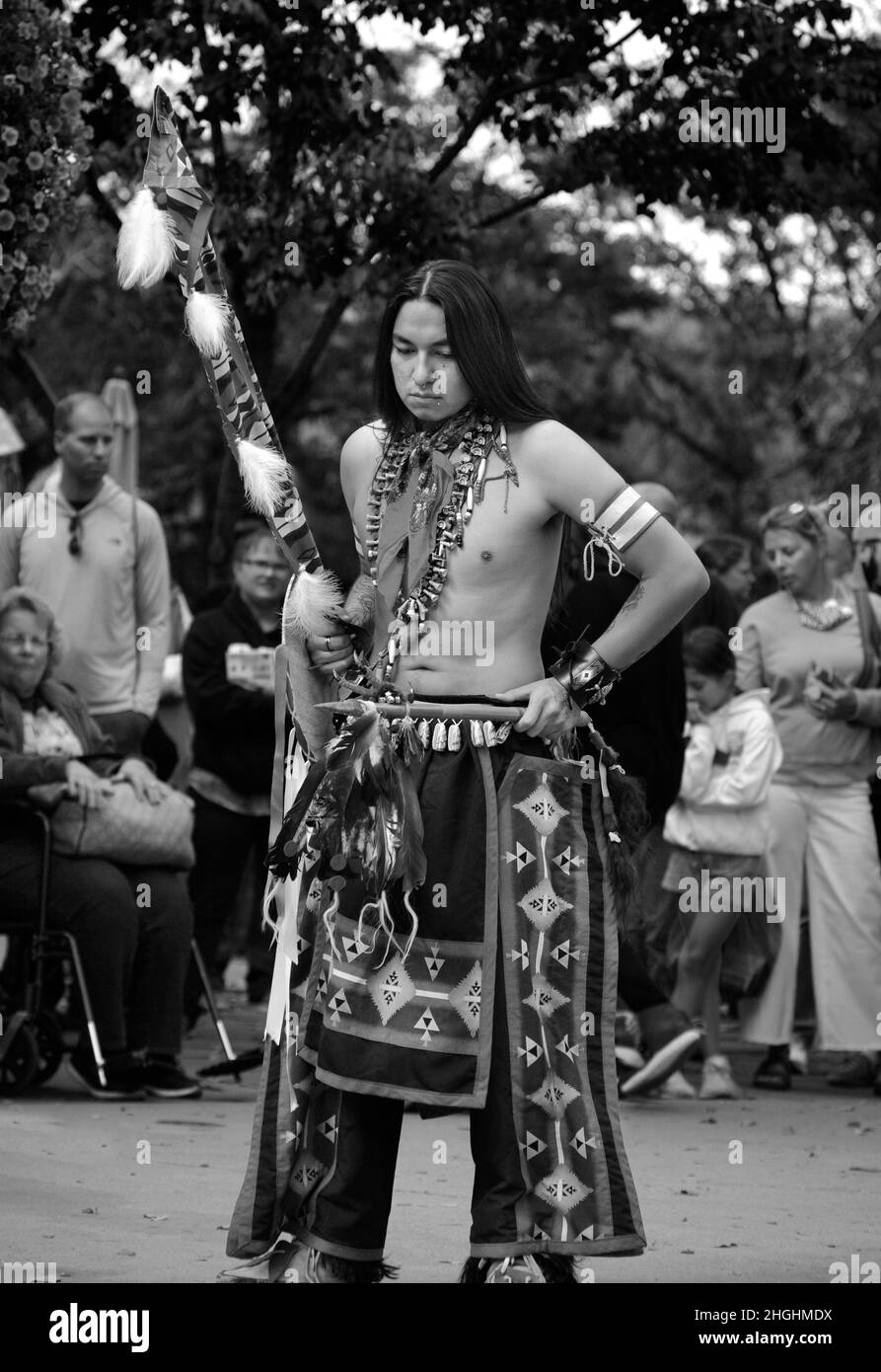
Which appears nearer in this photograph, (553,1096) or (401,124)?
(553,1096)

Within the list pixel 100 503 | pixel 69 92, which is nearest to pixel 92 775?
pixel 100 503

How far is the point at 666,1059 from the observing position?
7609 mm

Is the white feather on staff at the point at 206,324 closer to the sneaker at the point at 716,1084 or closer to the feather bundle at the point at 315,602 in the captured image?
the feather bundle at the point at 315,602

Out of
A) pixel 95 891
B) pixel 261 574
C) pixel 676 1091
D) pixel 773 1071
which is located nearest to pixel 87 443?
pixel 261 574

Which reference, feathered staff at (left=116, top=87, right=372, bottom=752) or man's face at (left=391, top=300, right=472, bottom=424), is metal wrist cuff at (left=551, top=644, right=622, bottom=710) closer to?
feathered staff at (left=116, top=87, right=372, bottom=752)

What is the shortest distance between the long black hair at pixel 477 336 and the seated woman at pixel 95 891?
354cm

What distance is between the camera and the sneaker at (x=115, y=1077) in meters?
7.58

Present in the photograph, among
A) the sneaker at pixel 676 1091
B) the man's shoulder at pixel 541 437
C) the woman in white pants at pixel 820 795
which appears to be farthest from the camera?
the woman in white pants at pixel 820 795

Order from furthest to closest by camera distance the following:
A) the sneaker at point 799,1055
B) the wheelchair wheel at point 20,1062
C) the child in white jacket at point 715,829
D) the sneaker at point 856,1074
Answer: the sneaker at point 799,1055, the sneaker at point 856,1074, the child in white jacket at point 715,829, the wheelchair wheel at point 20,1062

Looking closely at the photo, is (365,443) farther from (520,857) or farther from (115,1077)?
(115,1077)

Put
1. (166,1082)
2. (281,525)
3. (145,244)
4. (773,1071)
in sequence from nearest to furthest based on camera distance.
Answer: (145,244) → (281,525) → (166,1082) → (773,1071)

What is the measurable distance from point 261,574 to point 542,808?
4.94 meters

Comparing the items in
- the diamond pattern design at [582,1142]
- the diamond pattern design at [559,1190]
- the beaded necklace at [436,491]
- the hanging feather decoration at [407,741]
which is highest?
the beaded necklace at [436,491]

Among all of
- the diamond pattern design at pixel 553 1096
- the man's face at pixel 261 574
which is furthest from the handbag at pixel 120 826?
the diamond pattern design at pixel 553 1096
